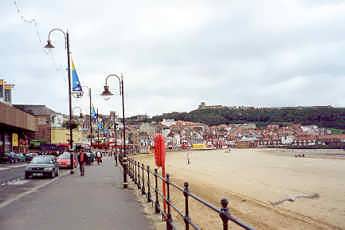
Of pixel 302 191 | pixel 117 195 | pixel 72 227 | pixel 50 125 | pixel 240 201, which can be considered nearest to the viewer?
pixel 72 227

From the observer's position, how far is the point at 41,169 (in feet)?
102

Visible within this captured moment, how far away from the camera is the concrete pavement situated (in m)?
11.7

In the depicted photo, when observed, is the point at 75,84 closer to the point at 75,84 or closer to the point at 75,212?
the point at 75,84

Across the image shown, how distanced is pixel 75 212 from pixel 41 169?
58.2 feet

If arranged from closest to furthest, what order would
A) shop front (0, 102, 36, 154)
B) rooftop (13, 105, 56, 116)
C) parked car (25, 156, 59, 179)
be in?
parked car (25, 156, 59, 179) → shop front (0, 102, 36, 154) → rooftop (13, 105, 56, 116)

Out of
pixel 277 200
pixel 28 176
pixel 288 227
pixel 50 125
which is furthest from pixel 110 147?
pixel 288 227

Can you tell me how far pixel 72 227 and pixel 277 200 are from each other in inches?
608

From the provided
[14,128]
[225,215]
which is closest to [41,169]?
[225,215]

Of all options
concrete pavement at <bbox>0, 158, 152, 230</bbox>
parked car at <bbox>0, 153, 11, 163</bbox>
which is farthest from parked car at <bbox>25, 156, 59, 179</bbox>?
parked car at <bbox>0, 153, 11, 163</bbox>

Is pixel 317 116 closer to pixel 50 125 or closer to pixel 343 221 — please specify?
pixel 50 125

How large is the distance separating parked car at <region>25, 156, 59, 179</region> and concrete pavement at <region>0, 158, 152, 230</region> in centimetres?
1119

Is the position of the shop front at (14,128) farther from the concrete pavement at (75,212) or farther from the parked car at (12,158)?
the concrete pavement at (75,212)

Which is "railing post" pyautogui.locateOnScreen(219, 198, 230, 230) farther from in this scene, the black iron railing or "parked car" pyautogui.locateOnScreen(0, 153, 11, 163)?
"parked car" pyautogui.locateOnScreen(0, 153, 11, 163)

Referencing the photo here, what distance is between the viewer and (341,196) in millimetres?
27844
